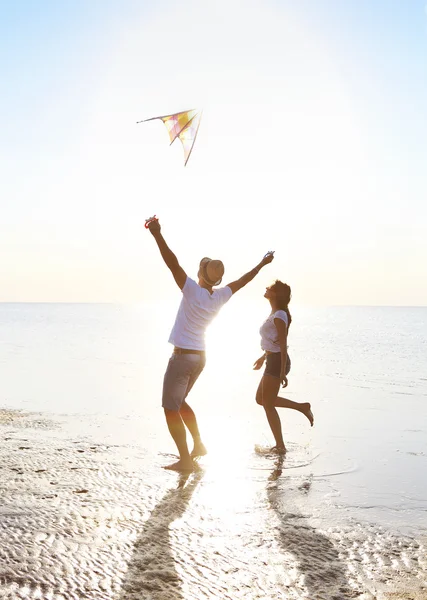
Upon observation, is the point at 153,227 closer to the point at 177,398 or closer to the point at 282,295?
the point at 177,398

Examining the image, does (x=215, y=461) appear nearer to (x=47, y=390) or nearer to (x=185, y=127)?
(x=185, y=127)

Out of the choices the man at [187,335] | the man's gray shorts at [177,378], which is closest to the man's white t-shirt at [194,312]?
the man at [187,335]

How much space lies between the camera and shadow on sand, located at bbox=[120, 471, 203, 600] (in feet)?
10.5

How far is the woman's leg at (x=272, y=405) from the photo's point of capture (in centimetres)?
691

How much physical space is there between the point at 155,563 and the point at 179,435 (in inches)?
88.3

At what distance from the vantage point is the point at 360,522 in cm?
462

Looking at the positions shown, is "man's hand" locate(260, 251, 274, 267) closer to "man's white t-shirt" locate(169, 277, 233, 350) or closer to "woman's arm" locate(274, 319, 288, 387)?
"man's white t-shirt" locate(169, 277, 233, 350)

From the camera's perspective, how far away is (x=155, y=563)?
3.56m

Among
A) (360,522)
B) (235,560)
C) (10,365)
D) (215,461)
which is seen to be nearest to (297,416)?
(215,461)

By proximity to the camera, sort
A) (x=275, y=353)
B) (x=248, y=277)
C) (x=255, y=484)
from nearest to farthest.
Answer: (x=255, y=484) < (x=248, y=277) < (x=275, y=353)

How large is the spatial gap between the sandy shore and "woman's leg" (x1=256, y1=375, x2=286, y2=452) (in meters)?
1.19

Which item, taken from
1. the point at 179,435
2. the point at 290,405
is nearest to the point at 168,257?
the point at 179,435

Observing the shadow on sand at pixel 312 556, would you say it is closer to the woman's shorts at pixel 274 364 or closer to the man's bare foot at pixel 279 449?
the man's bare foot at pixel 279 449

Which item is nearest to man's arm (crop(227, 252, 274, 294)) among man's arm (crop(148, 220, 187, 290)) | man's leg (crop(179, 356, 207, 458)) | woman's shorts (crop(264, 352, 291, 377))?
man's arm (crop(148, 220, 187, 290))
